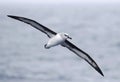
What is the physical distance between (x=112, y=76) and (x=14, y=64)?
17948mm

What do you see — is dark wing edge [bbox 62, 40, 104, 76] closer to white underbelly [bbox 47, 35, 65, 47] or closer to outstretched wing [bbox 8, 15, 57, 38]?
outstretched wing [bbox 8, 15, 57, 38]

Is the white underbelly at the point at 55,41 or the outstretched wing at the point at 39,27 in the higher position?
the outstretched wing at the point at 39,27

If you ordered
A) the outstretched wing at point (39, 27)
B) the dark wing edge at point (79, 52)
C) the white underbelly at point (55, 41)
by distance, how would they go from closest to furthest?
1. the white underbelly at point (55, 41)
2. the outstretched wing at point (39, 27)
3. the dark wing edge at point (79, 52)

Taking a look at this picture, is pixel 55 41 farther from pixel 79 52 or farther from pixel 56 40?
pixel 79 52

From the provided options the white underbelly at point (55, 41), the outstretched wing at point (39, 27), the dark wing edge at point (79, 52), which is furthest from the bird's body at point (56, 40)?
the dark wing edge at point (79, 52)

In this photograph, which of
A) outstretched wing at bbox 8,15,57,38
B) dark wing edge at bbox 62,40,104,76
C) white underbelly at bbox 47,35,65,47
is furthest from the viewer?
dark wing edge at bbox 62,40,104,76

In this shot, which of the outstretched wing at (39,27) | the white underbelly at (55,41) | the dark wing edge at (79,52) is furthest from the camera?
the dark wing edge at (79,52)

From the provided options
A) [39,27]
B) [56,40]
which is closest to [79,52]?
[39,27]

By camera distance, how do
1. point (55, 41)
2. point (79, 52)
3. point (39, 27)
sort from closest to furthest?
1. point (55, 41)
2. point (39, 27)
3. point (79, 52)

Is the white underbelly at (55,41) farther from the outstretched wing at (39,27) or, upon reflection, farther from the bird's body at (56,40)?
the outstretched wing at (39,27)

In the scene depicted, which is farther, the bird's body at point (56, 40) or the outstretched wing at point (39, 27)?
the outstretched wing at point (39, 27)

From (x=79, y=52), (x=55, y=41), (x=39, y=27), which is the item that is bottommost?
(x=55, y=41)

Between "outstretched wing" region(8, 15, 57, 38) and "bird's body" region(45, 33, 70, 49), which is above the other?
"outstretched wing" region(8, 15, 57, 38)

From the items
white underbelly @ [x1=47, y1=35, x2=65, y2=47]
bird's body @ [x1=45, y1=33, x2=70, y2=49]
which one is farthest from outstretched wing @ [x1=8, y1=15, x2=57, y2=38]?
white underbelly @ [x1=47, y1=35, x2=65, y2=47]
